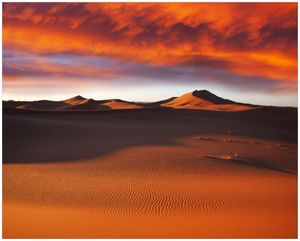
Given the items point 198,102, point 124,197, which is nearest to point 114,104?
point 198,102

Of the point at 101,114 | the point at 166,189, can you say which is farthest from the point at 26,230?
the point at 101,114

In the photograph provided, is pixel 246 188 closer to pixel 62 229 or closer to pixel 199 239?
pixel 199 239

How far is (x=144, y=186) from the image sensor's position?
10.6 m

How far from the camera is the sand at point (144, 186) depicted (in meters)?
7.09

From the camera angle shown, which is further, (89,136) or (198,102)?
(198,102)

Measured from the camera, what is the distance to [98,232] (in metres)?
6.81

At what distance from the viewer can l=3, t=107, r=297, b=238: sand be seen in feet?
23.3

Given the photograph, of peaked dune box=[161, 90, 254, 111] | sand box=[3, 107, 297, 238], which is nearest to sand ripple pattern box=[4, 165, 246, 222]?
sand box=[3, 107, 297, 238]

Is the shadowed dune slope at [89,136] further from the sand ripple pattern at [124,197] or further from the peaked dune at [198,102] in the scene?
the peaked dune at [198,102]

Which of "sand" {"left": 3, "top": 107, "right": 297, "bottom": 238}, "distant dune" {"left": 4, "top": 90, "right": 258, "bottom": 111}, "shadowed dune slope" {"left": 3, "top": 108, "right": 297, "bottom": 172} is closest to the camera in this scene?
"sand" {"left": 3, "top": 107, "right": 297, "bottom": 238}

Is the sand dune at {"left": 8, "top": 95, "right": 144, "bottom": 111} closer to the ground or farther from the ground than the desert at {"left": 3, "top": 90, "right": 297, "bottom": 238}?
farther from the ground

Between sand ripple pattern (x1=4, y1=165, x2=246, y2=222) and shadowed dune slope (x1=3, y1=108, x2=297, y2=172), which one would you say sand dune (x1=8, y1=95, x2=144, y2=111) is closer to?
shadowed dune slope (x1=3, y1=108, x2=297, y2=172)

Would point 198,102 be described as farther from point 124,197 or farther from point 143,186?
point 124,197

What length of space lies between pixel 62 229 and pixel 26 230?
2.39 feet
